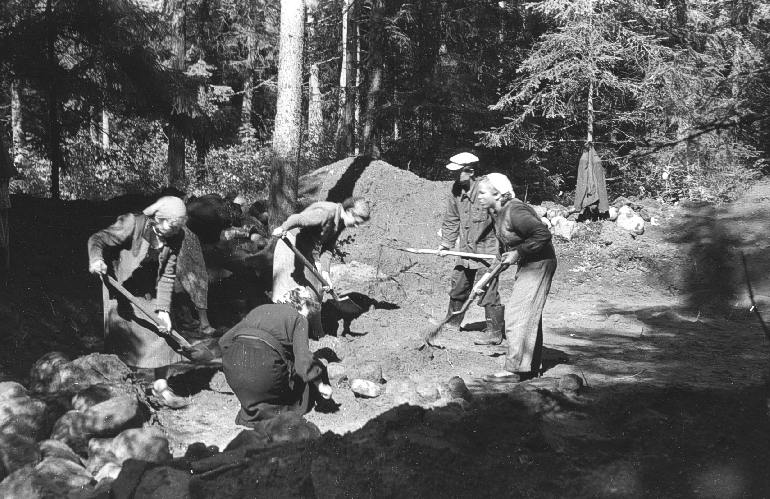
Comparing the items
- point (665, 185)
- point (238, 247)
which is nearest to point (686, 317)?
point (238, 247)

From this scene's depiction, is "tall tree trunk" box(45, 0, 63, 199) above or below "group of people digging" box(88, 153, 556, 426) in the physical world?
above

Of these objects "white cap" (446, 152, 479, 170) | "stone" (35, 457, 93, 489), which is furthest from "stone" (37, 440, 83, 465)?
"white cap" (446, 152, 479, 170)

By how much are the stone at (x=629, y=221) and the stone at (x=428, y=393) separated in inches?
386

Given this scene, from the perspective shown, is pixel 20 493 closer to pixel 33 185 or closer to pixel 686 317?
pixel 686 317

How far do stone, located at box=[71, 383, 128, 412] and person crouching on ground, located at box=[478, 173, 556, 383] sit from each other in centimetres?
314

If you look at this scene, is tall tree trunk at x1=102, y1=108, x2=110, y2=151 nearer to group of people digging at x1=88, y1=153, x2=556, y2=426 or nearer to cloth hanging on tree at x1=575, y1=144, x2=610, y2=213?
group of people digging at x1=88, y1=153, x2=556, y2=426

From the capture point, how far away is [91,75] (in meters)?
10.2

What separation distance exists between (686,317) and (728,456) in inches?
249

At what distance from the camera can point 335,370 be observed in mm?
6934

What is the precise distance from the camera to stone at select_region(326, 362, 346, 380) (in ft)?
22.3

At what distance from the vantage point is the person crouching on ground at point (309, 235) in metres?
7.50

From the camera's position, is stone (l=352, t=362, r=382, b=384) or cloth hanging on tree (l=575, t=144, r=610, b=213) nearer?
stone (l=352, t=362, r=382, b=384)

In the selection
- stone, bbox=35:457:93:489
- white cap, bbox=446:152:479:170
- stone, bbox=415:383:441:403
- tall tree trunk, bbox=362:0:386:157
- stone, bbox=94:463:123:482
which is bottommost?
stone, bbox=94:463:123:482

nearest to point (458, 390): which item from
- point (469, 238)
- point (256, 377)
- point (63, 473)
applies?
point (256, 377)
